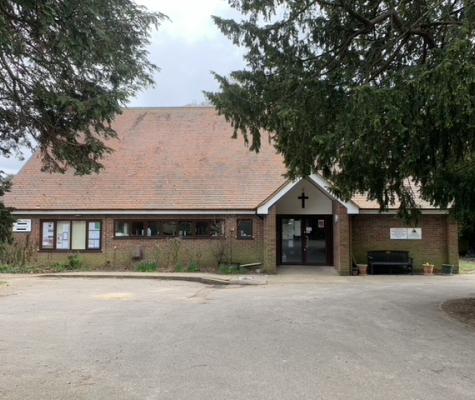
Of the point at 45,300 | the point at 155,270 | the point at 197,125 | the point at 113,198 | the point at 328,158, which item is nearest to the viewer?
the point at 328,158

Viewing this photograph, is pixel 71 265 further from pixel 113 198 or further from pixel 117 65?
pixel 117 65

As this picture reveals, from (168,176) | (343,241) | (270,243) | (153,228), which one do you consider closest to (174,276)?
(153,228)

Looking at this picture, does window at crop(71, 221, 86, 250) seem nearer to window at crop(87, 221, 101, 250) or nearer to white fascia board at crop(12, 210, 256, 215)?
window at crop(87, 221, 101, 250)

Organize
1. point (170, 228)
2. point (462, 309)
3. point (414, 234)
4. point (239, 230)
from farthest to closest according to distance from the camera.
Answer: point (170, 228) → point (239, 230) → point (414, 234) → point (462, 309)

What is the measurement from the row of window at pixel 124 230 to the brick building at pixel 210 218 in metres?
0.05

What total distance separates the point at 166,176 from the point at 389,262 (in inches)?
439

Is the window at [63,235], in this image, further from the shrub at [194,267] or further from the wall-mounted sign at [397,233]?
the wall-mounted sign at [397,233]

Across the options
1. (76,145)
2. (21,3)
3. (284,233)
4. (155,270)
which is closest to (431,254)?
(284,233)

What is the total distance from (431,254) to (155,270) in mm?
12024

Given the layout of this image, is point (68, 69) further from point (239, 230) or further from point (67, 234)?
point (67, 234)

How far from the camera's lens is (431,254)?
23.6m

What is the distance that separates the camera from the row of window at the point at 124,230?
2427 centimetres

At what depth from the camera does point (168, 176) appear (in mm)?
26422

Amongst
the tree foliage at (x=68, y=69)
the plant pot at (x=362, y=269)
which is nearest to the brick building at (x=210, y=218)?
the plant pot at (x=362, y=269)
